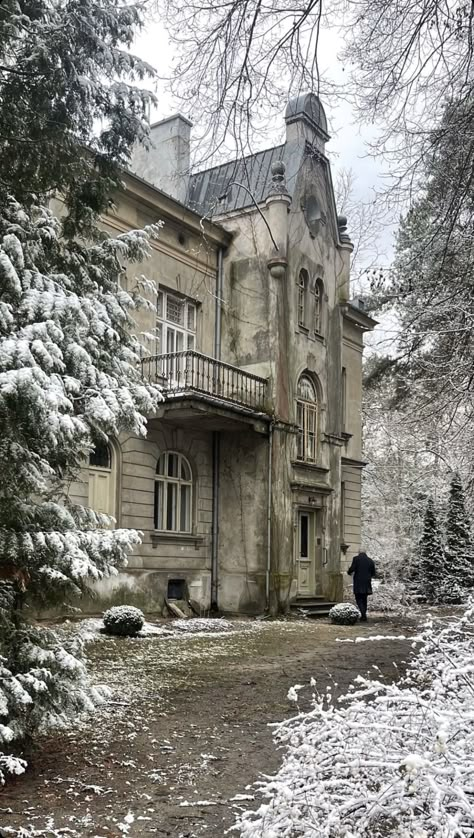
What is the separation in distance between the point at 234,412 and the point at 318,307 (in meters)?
5.83

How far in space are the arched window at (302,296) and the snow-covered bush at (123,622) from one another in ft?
34.1

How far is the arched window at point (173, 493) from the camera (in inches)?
703

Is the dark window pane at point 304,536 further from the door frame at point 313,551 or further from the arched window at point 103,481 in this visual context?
the arched window at point 103,481

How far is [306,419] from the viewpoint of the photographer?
20859 mm

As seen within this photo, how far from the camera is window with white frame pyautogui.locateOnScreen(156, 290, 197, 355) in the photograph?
59.8 ft

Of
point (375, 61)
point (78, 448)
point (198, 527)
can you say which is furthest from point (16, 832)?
point (198, 527)

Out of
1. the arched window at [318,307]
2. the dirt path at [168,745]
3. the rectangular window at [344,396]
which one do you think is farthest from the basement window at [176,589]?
the rectangular window at [344,396]

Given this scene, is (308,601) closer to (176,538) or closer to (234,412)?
(176,538)

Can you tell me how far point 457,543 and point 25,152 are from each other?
943 inches

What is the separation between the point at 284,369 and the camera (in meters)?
19.3

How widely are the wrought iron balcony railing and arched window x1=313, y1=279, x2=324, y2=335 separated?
344 cm

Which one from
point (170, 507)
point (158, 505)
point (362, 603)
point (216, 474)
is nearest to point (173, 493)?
point (170, 507)

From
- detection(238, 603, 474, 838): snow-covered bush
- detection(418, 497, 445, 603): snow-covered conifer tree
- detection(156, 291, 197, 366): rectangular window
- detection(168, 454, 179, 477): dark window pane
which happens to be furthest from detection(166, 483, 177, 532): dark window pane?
detection(238, 603, 474, 838): snow-covered bush

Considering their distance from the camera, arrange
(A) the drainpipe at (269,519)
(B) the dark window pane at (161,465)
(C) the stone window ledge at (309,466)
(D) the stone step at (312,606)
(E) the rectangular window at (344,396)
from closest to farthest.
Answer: (B) the dark window pane at (161,465)
(A) the drainpipe at (269,519)
(D) the stone step at (312,606)
(C) the stone window ledge at (309,466)
(E) the rectangular window at (344,396)
